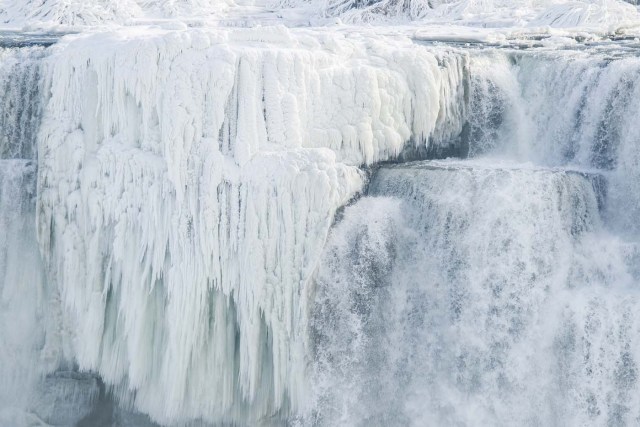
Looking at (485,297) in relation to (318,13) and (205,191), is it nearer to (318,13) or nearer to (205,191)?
(205,191)

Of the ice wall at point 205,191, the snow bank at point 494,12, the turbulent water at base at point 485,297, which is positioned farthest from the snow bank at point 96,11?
the turbulent water at base at point 485,297

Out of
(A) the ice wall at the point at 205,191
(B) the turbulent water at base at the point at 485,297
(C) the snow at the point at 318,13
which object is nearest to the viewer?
(B) the turbulent water at base at the point at 485,297

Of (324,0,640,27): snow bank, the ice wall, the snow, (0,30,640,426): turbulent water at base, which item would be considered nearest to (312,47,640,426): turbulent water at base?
(0,30,640,426): turbulent water at base

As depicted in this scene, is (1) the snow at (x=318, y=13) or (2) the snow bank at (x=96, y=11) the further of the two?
(2) the snow bank at (x=96, y=11)

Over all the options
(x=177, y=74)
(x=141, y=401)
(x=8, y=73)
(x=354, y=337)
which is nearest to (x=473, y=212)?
(x=354, y=337)

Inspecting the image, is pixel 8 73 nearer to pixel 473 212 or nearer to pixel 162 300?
pixel 162 300

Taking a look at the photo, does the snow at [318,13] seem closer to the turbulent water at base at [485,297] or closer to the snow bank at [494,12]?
the snow bank at [494,12]

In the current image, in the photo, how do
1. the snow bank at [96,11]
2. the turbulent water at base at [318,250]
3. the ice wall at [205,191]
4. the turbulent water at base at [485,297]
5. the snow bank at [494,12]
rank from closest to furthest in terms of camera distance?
the turbulent water at base at [485,297]
the turbulent water at base at [318,250]
the ice wall at [205,191]
the snow bank at [494,12]
the snow bank at [96,11]
